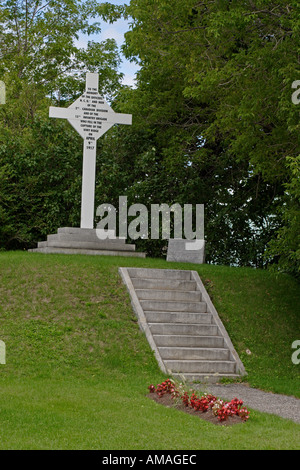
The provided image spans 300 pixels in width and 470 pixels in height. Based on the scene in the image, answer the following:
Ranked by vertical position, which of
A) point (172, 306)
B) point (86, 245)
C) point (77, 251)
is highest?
point (86, 245)

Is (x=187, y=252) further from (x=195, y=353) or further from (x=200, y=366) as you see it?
(x=200, y=366)

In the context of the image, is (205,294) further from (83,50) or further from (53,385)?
(83,50)

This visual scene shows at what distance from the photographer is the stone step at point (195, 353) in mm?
11609

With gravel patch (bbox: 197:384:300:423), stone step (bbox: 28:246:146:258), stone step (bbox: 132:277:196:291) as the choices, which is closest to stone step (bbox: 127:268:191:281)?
stone step (bbox: 132:277:196:291)

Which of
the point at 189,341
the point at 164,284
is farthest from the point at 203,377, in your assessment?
Answer: the point at 164,284

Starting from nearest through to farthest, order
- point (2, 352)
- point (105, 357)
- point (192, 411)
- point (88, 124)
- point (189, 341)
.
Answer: point (192, 411), point (2, 352), point (105, 357), point (189, 341), point (88, 124)

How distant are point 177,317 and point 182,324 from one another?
0.27 metres

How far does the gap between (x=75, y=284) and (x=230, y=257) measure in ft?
31.5

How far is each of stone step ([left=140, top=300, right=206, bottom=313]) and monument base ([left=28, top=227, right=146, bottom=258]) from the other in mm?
4054

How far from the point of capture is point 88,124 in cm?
1738

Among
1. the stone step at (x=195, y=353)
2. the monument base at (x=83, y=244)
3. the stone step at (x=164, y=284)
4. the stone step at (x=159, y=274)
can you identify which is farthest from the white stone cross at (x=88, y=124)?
the stone step at (x=195, y=353)

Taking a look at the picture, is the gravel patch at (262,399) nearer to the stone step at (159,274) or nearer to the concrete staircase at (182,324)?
the concrete staircase at (182,324)

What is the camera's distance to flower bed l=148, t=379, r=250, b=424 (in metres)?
7.85

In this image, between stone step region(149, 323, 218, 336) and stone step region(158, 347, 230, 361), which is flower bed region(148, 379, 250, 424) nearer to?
stone step region(158, 347, 230, 361)
